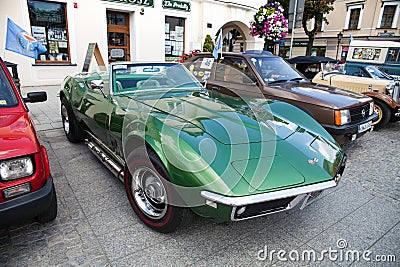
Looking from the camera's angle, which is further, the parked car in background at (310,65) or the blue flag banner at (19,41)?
the parked car in background at (310,65)

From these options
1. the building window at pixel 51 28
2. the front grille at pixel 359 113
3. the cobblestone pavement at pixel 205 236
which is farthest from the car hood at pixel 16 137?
the building window at pixel 51 28

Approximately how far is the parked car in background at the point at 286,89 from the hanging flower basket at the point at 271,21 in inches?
175

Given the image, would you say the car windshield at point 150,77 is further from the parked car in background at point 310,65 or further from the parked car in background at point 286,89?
the parked car in background at point 310,65

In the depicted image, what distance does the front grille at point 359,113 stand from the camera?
13.9ft

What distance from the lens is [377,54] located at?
29.6 ft

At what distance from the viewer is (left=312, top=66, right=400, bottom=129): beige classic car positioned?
596 centimetres

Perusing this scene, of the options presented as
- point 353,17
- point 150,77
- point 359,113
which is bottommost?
point 359,113

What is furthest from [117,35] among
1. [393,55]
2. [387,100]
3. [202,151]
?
[202,151]

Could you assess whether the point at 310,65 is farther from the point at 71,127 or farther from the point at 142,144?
the point at 142,144

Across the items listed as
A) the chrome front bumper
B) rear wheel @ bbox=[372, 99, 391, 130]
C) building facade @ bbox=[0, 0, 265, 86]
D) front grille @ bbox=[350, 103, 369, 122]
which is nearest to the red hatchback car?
the chrome front bumper

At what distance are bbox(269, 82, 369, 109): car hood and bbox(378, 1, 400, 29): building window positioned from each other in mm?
27169

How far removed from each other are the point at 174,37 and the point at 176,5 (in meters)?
1.41

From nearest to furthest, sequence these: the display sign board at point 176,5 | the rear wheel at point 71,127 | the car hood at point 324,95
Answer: the car hood at point 324,95 → the rear wheel at point 71,127 → the display sign board at point 176,5

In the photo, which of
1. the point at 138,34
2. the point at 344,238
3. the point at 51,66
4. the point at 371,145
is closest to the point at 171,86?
the point at 344,238
